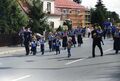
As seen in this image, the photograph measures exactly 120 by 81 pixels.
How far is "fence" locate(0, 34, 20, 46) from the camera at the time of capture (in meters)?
38.7

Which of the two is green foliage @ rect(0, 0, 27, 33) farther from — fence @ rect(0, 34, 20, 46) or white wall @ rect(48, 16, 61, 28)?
white wall @ rect(48, 16, 61, 28)

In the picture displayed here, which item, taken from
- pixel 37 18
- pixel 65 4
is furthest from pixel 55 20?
pixel 37 18

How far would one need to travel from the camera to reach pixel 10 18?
3988 cm

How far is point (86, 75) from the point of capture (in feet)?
54.3

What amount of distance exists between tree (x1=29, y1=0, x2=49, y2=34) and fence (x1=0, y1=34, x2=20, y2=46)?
2958mm

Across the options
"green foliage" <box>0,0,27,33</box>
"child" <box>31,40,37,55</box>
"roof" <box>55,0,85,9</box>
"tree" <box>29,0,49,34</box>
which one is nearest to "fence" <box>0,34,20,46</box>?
"green foliage" <box>0,0,27,33</box>

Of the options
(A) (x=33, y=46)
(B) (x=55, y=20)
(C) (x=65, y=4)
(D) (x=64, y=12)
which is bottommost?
(A) (x=33, y=46)

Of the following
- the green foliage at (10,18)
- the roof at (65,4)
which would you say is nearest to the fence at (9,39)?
the green foliage at (10,18)

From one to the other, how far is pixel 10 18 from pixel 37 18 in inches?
172

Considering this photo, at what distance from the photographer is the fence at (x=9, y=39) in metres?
38.7

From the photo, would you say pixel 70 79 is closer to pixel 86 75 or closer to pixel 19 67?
pixel 86 75

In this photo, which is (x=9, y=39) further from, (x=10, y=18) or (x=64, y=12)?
(x=64, y=12)

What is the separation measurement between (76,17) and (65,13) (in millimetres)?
8933

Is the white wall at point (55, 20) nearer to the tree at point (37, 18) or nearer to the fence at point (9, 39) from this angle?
the tree at point (37, 18)
